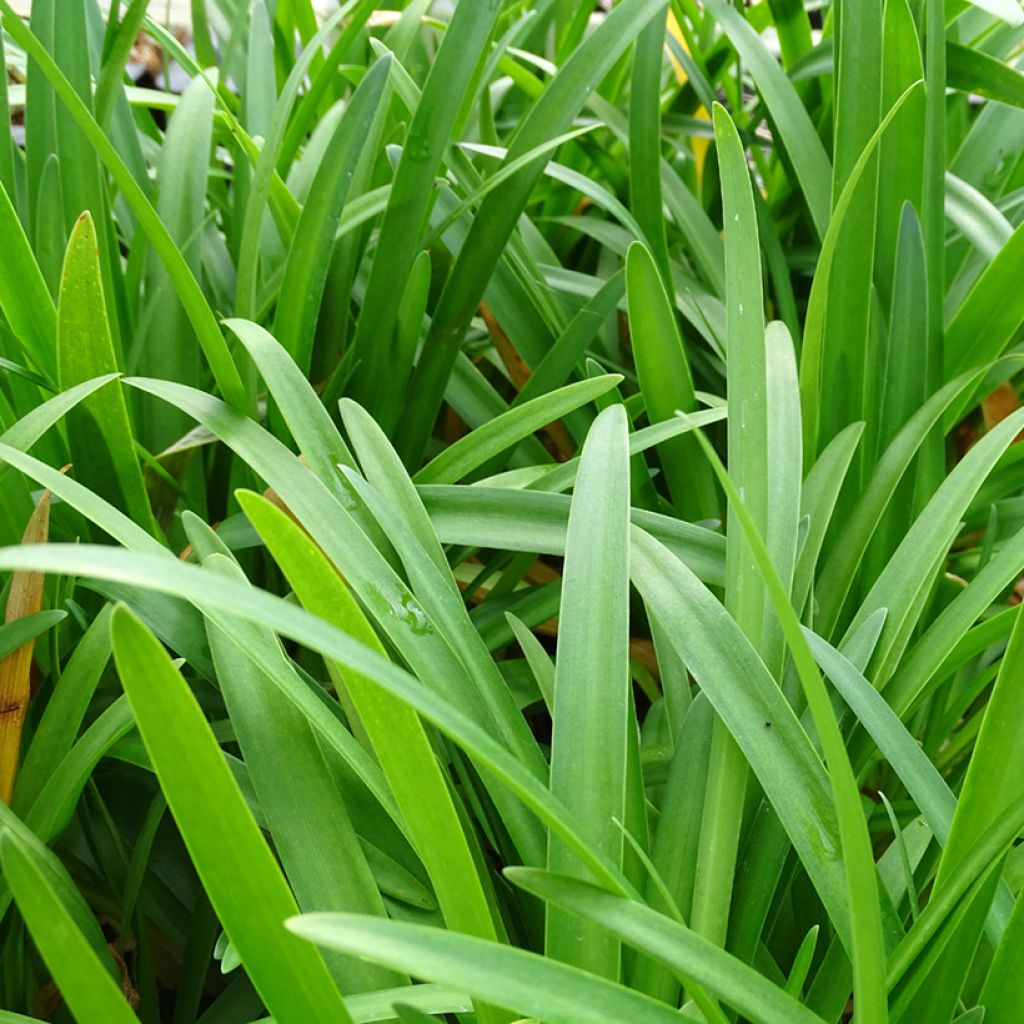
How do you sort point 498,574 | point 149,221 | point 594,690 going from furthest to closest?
point 498,574 → point 149,221 → point 594,690

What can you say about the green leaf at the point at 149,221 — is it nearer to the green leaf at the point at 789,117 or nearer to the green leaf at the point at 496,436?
the green leaf at the point at 496,436

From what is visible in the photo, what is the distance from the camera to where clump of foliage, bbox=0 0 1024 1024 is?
1.09 ft

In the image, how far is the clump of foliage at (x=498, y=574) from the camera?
1.09 feet

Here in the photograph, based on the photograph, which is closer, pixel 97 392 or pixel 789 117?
pixel 97 392

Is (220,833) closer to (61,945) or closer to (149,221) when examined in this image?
(61,945)

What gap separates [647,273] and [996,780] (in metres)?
0.32

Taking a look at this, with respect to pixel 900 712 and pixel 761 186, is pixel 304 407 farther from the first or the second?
pixel 761 186

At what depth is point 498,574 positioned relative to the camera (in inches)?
27.6

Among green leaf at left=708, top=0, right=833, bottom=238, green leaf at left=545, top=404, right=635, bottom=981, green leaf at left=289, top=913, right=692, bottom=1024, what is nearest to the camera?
green leaf at left=289, top=913, right=692, bottom=1024

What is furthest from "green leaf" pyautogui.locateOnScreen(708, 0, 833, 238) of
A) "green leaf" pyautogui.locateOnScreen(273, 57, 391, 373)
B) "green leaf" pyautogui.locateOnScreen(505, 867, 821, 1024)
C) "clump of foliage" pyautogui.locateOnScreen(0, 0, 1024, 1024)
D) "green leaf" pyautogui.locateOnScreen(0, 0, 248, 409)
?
"green leaf" pyautogui.locateOnScreen(505, 867, 821, 1024)

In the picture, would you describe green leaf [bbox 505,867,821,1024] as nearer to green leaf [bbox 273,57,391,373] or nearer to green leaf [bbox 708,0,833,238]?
green leaf [bbox 273,57,391,373]

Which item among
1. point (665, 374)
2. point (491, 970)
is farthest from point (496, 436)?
point (491, 970)

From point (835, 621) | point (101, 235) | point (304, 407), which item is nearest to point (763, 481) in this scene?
point (835, 621)

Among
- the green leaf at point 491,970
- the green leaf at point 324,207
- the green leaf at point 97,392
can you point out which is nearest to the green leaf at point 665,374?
the green leaf at point 324,207
